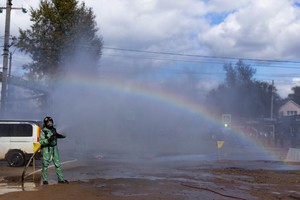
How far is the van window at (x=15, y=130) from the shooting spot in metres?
16.7

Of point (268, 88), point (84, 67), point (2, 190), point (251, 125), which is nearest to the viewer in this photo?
point (2, 190)

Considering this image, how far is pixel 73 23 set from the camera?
39219mm

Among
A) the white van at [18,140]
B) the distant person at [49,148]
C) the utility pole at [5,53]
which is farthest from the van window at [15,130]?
the utility pole at [5,53]

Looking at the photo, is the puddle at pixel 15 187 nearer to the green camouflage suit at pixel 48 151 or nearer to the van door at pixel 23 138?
the green camouflage suit at pixel 48 151

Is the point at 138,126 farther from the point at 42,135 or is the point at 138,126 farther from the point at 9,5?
the point at 42,135

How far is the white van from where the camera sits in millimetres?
16516

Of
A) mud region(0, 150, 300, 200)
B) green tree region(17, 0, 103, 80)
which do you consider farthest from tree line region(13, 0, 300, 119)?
mud region(0, 150, 300, 200)

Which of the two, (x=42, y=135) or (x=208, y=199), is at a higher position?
(x=42, y=135)

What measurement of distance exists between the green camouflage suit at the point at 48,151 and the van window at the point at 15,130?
5655 millimetres

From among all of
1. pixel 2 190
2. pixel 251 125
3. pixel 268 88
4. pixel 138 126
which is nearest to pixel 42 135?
pixel 2 190

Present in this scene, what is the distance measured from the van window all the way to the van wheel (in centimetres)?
70

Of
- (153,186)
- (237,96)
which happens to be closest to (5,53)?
(153,186)

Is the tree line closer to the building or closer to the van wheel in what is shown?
the van wheel

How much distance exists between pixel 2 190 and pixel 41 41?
99.1ft
